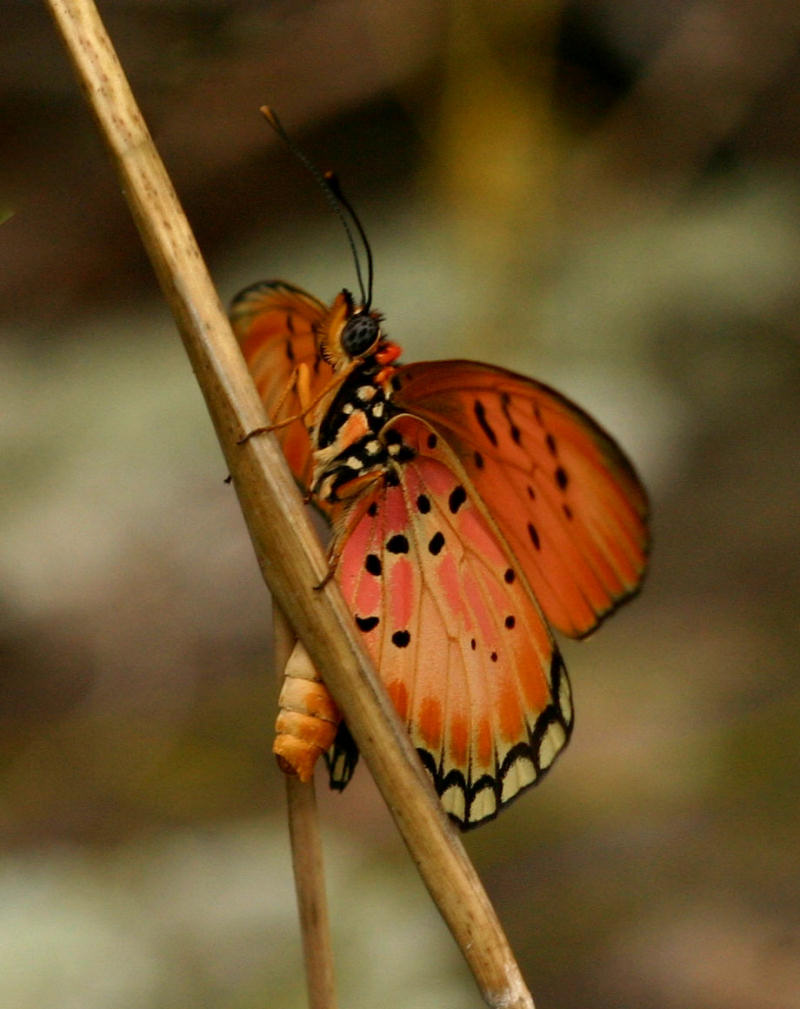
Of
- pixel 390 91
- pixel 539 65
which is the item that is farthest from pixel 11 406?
pixel 539 65

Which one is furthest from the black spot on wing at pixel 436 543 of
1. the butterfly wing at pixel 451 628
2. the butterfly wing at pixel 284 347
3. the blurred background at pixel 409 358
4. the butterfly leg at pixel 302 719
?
the blurred background at pixel 409 358

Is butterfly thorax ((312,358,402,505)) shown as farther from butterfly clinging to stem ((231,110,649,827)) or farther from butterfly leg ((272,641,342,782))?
butterfly leg ((272,641,342,782))

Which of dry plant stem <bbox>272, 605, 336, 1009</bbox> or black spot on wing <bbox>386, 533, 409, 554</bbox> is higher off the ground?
black spot on wing <bbox>386, 533, 409, 554</bbox>

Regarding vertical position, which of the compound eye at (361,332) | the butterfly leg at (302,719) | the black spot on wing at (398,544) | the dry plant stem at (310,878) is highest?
the compound eye at (361,332)

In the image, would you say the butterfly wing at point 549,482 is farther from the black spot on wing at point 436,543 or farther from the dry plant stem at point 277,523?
the dry plant stem at point 277,523

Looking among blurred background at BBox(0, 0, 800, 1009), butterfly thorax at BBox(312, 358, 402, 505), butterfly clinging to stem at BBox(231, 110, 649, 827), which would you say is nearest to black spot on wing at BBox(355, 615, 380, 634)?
butterfly clinging to stem at BBox(231, 110, 649, 827)

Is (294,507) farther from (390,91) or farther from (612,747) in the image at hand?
(390,91)
